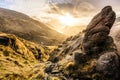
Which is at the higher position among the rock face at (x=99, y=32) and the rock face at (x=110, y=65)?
the rock face at (x=99, y=32)

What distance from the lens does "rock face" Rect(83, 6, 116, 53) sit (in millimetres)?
118125

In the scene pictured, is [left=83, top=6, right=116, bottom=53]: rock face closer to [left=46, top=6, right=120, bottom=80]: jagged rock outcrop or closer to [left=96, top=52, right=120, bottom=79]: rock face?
[left=46, top=6, right=120, bottom=80]: jagged rock outcrop

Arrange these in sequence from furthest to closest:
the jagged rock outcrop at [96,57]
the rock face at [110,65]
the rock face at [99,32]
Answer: the rock face at [99,32]
the jagged rock outcrop at [96,57]
the rock face at [110,65]

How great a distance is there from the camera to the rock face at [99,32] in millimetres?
118125

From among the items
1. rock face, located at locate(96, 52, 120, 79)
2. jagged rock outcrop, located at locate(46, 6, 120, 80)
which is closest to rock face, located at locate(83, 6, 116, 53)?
jagged rock outcrop, located at locate(46, 6, 120, 80)

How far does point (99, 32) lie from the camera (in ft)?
391

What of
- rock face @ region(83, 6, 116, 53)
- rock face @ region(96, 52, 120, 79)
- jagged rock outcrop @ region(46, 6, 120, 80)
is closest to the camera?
rock face @ region(96, 52, 120, 79)

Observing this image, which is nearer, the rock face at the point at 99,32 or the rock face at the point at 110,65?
the rock face at the point at 110,65

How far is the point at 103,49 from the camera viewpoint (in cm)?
11794

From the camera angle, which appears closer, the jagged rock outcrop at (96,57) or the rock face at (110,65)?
the rock face at (110,65)

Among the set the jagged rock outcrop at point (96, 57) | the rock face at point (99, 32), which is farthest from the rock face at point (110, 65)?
the rock face at point (99, 32)

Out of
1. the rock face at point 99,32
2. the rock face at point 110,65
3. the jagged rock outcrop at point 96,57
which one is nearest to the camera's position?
the rock face at point 110,65

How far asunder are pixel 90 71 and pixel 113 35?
77.0 feet

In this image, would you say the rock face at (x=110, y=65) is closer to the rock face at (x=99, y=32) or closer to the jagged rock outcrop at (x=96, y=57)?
the jagged rock outcrop at (x=96, y=57)
